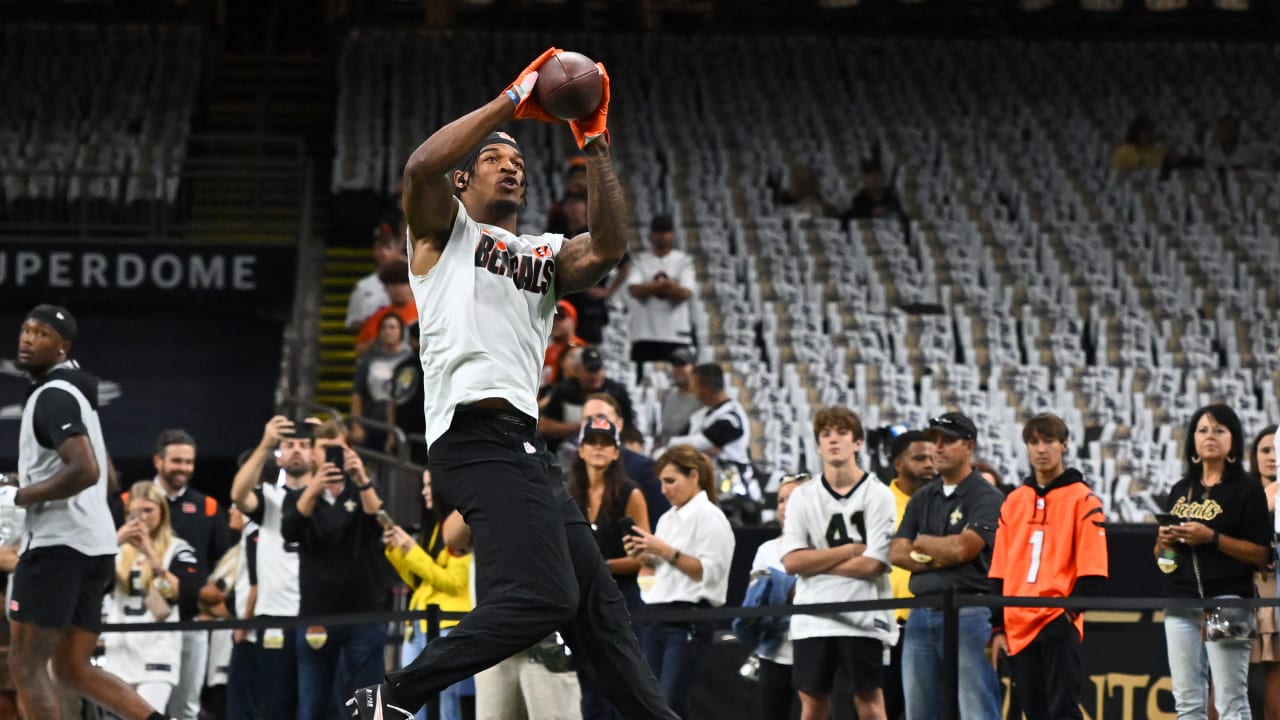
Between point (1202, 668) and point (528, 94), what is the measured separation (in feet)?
13.7

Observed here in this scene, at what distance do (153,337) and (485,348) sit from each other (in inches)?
479

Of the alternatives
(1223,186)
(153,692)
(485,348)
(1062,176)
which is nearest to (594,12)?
(1062,176)

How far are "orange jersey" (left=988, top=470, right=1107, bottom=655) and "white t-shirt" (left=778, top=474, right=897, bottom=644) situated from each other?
0.58 meters

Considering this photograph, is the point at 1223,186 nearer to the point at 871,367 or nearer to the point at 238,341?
the point at 871,367

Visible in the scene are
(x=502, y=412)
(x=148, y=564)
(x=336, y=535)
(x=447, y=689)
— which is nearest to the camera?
(x=502, y=412)

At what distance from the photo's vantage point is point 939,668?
767cm

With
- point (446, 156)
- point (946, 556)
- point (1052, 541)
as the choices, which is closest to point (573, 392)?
point (946, 556)

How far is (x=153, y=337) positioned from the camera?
1659cm

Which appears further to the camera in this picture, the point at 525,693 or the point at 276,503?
the point at 276,503

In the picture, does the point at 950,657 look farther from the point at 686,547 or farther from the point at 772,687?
the point at 686,547

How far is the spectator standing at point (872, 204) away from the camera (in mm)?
19203

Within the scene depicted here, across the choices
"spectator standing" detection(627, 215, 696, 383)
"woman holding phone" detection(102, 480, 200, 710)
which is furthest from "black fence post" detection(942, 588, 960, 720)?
"spectator standing" detection(627, 215, 696, 383)

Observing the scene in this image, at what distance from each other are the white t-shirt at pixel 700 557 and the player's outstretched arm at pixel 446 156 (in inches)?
147

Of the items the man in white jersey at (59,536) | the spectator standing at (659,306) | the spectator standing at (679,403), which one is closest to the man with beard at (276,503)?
the man in white jersey at (59,536)
